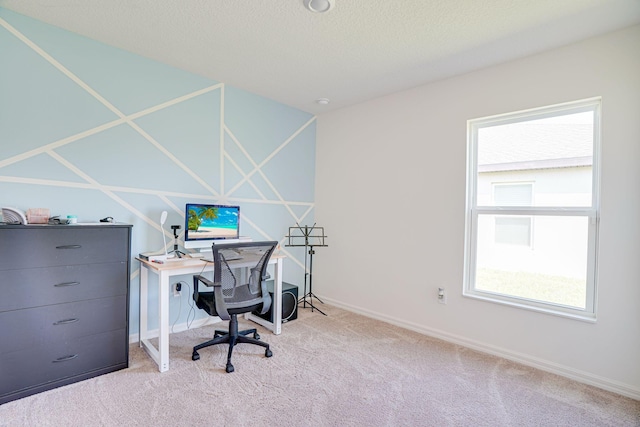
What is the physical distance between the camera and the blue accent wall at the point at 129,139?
7.45 feet

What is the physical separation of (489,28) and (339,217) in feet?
8.23

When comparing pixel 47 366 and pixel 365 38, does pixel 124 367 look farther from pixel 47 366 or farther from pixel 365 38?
pixel 365 38

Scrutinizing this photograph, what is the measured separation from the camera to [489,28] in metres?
2.24

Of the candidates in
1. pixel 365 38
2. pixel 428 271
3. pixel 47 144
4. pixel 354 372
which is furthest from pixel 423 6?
pixel 47 144

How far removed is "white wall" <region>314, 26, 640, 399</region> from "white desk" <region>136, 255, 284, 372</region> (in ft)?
3.87

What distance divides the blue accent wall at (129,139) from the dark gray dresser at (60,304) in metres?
0.48

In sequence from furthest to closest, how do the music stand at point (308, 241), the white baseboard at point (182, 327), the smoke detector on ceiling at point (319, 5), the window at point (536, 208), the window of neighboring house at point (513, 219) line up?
the music stand at point (308, 241)
the white baseboard at point (182, 327)
the window of neighboring house at point (513, 219)
the window at point (536, 208)
the smoke detector on ceiling at point (319, 5)

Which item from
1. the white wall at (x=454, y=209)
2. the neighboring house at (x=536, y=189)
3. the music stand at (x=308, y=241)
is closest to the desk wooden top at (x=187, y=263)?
the music stand at (x=308, y=241)

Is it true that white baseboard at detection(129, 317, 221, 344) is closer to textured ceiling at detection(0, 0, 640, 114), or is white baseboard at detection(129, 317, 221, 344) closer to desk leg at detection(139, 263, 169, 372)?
desk leg at detection(139, 263, 169, 372)

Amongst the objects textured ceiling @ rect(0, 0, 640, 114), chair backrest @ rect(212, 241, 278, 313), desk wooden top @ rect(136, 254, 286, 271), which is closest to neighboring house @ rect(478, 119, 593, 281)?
textured ceiling @ rect(0, 0, 640, 114)

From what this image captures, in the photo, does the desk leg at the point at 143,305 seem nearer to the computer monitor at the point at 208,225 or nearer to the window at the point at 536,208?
the computer monitor at the point at 208,225

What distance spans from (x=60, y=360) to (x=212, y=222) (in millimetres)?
1486

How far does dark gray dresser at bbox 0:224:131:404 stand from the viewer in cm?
192

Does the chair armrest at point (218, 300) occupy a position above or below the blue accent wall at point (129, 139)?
below
